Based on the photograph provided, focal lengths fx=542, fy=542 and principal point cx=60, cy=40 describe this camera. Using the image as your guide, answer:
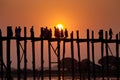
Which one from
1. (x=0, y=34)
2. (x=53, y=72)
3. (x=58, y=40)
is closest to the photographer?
(x=0, y=34)

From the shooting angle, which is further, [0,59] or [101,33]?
[101,33]

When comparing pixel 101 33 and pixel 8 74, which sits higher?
pixel 101 33

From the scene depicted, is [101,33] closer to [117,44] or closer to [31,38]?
[117,44]

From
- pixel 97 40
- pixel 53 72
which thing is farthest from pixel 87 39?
pixel 53 72

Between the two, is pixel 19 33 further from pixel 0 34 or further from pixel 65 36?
pixel 65 36

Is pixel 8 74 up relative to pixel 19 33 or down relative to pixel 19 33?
down

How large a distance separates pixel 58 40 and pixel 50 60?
1.43m

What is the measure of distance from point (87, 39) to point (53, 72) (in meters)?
61.1

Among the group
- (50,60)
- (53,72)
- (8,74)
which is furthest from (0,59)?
(53,72)

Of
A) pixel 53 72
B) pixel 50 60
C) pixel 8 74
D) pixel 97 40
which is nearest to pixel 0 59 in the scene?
pixel 8 74

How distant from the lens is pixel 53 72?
93312 millimetres

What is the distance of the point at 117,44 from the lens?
3369 cm

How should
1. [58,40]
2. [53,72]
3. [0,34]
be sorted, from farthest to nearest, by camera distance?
[53,72] → [58,40] → [0,34]

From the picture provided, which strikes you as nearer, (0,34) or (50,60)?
(0,34)
